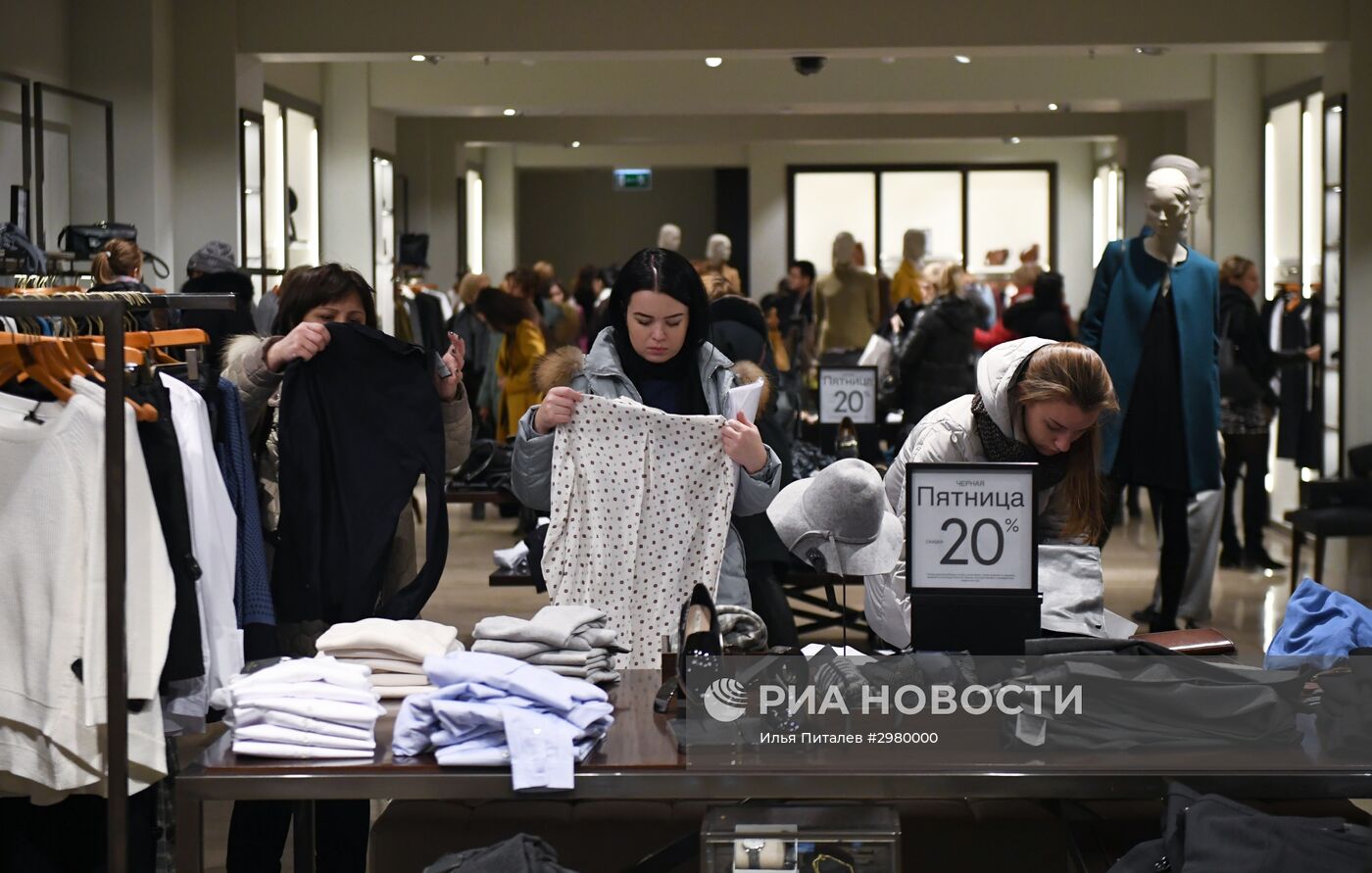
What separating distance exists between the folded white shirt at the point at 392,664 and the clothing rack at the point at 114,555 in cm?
36

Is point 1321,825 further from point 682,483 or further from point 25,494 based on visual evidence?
point 25,494

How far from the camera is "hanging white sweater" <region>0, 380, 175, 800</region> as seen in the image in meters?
2.61

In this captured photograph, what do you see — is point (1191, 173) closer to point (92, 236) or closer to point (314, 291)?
point (314, 291)

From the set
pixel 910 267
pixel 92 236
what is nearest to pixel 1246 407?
pixel 910 267

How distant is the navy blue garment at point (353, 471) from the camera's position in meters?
3.34

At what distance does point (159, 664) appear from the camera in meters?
2.68

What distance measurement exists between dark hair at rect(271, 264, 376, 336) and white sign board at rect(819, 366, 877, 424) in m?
3.36

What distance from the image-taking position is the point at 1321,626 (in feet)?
8.86

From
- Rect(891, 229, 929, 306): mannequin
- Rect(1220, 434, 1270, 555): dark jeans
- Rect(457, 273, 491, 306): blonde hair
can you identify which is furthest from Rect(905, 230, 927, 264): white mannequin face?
Rect(1220, 434, 1270, 555): dark jeans

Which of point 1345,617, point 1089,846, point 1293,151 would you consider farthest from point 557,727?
point 1293,151

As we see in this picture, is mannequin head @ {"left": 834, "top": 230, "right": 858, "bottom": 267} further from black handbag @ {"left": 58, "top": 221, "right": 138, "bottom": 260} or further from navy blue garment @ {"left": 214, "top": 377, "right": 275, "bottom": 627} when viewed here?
navy blue garment @ {"left": 214, "top": 377, "right": 275, "bottom": 627}

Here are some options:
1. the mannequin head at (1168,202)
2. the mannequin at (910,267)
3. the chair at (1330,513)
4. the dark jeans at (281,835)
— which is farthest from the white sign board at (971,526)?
the mannequin at (910,267)

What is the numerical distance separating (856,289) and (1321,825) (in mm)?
10451

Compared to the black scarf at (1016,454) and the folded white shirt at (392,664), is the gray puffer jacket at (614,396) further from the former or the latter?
the folded white shirt at (392,664)
